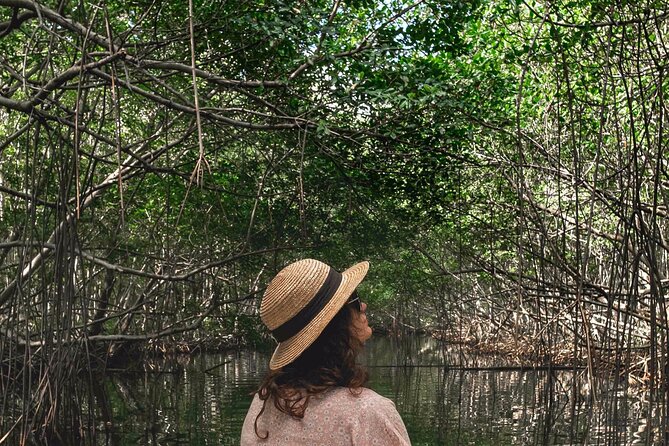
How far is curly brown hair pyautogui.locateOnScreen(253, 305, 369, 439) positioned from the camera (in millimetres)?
1804

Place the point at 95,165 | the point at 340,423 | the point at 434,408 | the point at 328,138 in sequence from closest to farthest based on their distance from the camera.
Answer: the point at 340,423 < the point at 95,165 < the point at 328,138 < the point at 434,408

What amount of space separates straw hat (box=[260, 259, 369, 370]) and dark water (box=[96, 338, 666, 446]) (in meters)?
2.49

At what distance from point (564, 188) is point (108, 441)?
490cm

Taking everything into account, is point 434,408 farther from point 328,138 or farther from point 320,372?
point 320,372

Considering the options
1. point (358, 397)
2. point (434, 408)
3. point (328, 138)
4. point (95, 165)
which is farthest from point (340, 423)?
point (434, 408)

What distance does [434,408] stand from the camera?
9.52m

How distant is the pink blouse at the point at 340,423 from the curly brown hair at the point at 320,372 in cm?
2

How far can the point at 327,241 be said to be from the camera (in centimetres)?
984

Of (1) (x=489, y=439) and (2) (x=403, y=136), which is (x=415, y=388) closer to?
(1) (x=489, y=439)

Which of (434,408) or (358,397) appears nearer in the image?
(358,397)

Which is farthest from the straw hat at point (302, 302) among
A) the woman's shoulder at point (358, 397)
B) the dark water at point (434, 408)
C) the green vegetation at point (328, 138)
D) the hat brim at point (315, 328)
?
the dark water at point (434, 408)

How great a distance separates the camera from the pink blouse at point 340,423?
1697 mm

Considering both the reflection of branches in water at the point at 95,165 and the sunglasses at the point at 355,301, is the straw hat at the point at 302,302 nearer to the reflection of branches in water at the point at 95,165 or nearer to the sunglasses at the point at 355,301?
the sunglasses at the point at 355,301

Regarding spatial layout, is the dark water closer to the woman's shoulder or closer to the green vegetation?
the green vegetation
